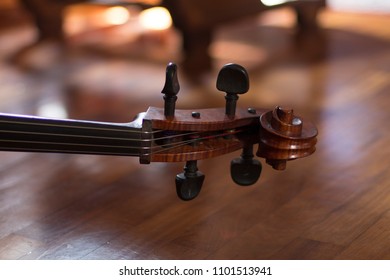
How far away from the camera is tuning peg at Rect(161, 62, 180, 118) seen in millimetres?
1345

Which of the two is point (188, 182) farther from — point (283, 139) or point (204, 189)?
point (204, 189)

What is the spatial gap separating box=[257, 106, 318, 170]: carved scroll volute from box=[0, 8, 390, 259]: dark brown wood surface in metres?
0.22

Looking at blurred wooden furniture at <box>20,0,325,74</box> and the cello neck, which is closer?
the cello neck

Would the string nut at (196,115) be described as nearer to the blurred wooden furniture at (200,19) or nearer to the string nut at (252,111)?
the string nut at (252,111)

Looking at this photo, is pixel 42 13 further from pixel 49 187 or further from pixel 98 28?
pixel 49 187

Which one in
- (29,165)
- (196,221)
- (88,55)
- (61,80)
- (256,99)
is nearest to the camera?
(196,221)

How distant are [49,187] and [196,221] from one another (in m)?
0.36

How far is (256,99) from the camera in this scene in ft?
8.11

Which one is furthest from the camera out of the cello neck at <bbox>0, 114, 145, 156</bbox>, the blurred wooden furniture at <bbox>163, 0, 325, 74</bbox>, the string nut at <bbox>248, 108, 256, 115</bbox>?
the blurred wooden furniture at <bbox>163, 0, 325, 74</bbox>

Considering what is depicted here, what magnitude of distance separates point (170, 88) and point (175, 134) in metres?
0.08

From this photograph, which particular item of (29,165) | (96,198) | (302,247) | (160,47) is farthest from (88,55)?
(302,247)

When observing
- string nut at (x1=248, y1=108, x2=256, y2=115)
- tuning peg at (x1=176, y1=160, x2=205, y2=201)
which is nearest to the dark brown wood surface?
tuning peg at (x1=176, y1=160, x2=205, y2=201)

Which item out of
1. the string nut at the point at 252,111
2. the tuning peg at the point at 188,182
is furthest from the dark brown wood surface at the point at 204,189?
the string nut at the point at 252,111

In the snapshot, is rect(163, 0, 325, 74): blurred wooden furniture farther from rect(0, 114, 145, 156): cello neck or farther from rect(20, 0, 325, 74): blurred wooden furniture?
rect(0, 114, 145, 156): cello neck
